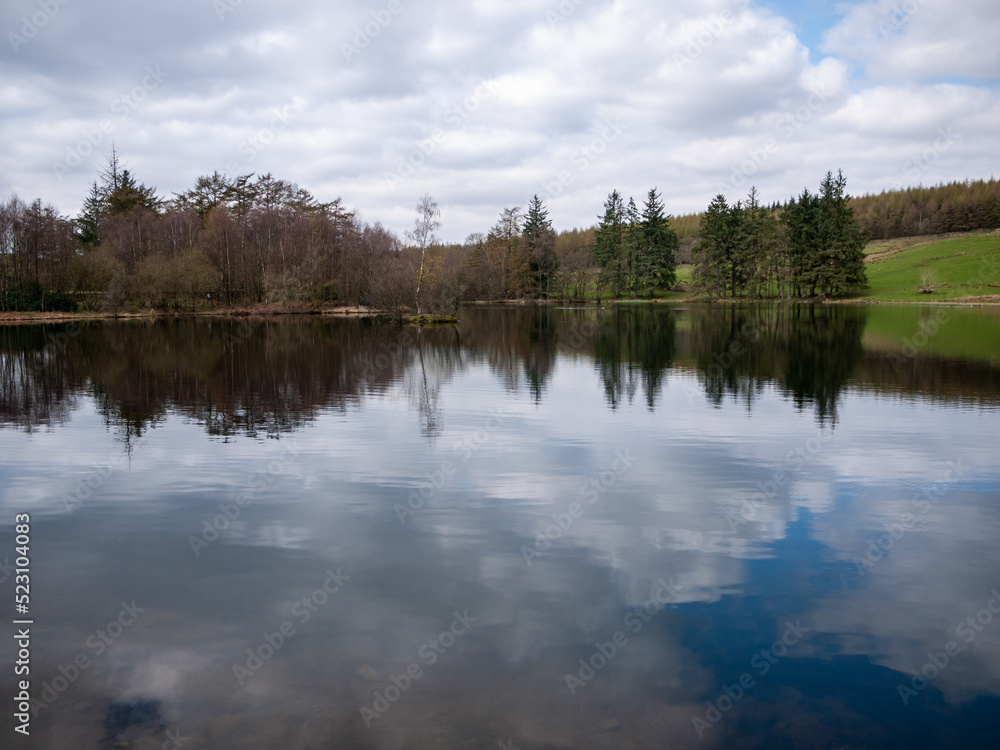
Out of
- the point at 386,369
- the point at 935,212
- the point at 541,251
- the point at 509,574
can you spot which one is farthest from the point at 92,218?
the point at 935,212

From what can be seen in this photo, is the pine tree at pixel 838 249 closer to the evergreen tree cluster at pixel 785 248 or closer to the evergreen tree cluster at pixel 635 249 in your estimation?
the evergreen tree cluster at pixel 785 248

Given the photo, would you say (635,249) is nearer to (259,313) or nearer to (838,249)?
(838,249)

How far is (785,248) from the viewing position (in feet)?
295

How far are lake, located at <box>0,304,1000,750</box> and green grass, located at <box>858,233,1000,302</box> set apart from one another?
7244 cm

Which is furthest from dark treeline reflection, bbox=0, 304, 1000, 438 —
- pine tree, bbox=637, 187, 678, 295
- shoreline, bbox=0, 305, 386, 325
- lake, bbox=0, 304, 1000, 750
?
pine tree, bbox=637, 187, 678, 295

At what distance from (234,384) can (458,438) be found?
1094cm

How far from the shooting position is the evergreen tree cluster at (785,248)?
85375 millimetres

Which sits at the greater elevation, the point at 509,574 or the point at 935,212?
the point at 935,212

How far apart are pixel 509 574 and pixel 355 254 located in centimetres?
7922

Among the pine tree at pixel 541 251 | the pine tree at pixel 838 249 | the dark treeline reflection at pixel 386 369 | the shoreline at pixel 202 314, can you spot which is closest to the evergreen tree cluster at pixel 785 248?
the pine tree at pixel 838 249

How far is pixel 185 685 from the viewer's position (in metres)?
5.47

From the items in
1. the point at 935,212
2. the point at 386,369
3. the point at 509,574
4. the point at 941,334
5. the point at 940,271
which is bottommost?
the point at 509,574

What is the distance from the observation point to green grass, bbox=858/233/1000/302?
7806 centimetres

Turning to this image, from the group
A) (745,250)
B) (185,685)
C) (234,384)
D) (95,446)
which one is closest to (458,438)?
(95,446)
